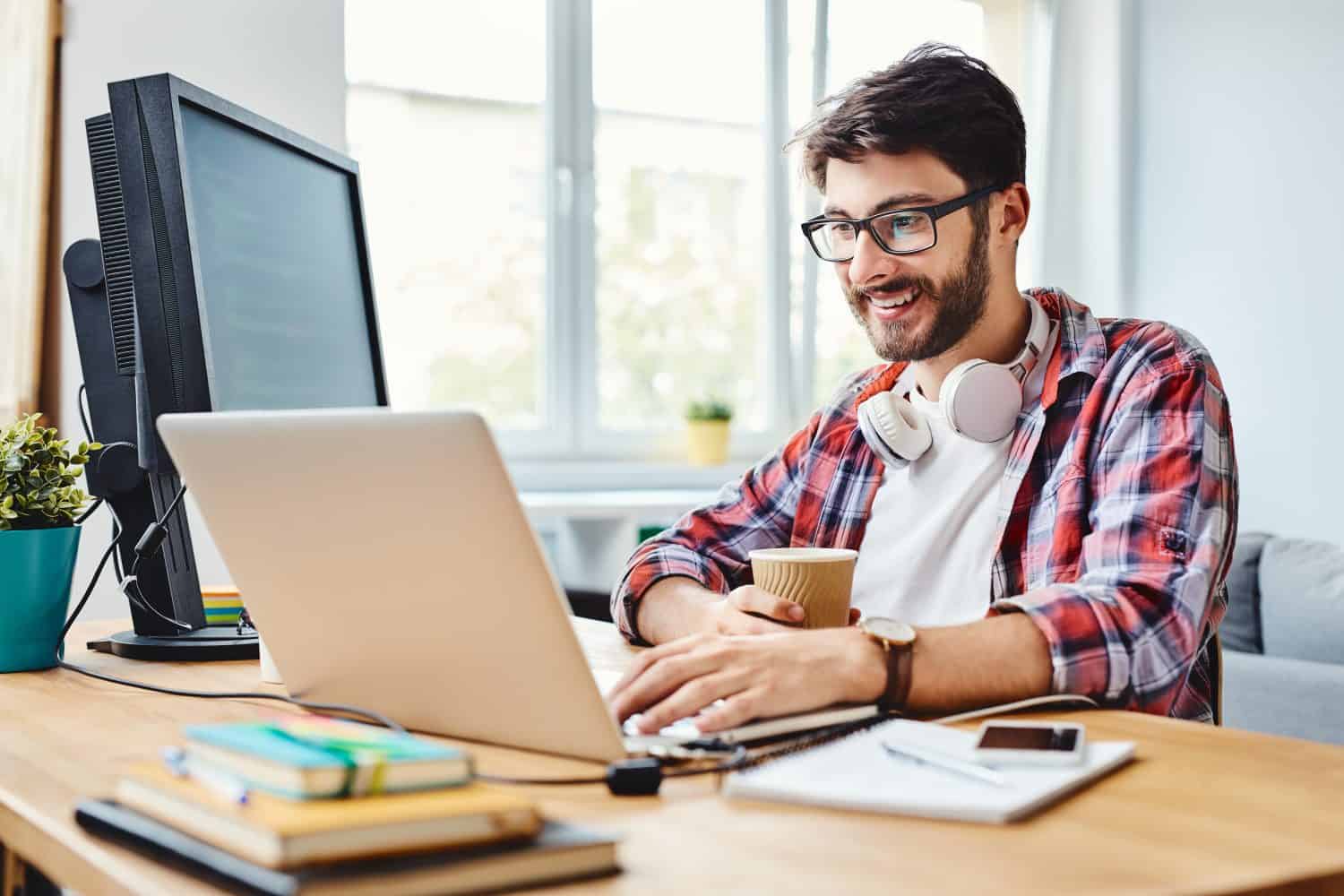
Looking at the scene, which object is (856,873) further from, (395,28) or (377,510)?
(395,28)

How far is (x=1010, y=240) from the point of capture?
1.71m

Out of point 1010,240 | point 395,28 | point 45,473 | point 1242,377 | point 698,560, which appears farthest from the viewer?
point 1242,377

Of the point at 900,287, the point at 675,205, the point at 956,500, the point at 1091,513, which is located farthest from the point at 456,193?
the point at 1091,513

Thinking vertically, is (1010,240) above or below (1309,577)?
above

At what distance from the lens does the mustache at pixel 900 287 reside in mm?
1612

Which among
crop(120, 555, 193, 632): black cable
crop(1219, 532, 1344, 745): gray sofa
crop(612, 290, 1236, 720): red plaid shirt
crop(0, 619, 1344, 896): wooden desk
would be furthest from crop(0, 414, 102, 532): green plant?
crop(1219, 532, 1344, 745): gray sofa

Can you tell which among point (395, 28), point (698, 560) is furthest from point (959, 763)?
point (395, 28)

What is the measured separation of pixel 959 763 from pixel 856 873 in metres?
0.18

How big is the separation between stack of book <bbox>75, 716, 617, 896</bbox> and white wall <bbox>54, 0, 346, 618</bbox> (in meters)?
1.96

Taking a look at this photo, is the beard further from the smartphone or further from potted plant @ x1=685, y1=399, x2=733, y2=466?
potted plant @ x1=685, y1=399, x2=733, y2=466

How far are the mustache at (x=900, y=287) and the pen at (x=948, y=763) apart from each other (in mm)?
Answer: 864

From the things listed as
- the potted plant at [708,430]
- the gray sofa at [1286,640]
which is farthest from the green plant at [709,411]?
the gray sofa at [1286,640]

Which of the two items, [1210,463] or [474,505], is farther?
[1210,463]

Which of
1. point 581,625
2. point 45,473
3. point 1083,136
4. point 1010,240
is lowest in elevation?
point 581,625
